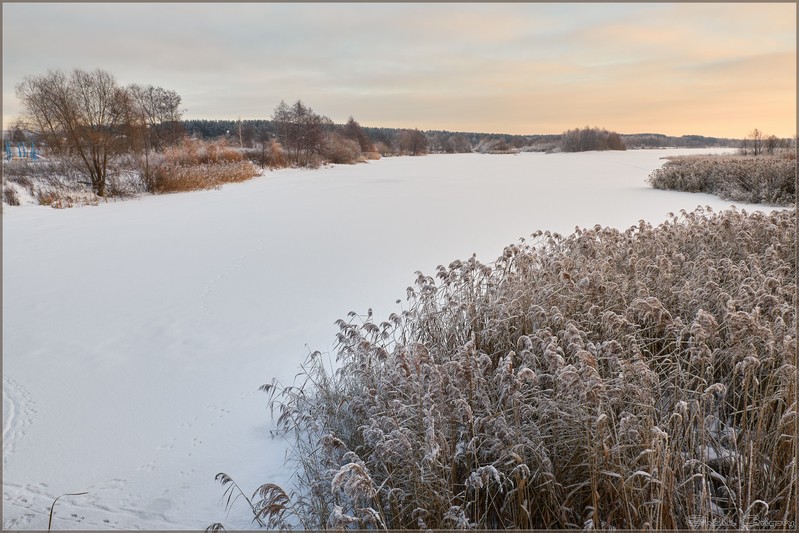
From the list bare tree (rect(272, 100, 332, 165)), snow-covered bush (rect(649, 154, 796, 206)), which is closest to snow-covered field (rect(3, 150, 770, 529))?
snow-covered bush (rect(649, 154, 796, 206))

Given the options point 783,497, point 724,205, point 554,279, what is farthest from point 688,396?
point 724,205

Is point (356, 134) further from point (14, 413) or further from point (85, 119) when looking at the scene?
point (14, 413)

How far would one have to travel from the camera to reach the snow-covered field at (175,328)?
2611 millimetres

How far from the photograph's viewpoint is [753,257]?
3.98m

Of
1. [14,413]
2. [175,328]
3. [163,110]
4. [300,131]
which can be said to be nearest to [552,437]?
[14,413]

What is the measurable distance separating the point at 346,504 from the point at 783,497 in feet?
6.03

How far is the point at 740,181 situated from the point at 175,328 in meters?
14.3

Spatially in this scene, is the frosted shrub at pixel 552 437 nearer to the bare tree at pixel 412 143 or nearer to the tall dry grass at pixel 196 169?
the tall dry grass at pixel 196 169

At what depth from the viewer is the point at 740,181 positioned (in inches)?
521

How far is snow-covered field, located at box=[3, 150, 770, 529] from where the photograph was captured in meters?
2.61

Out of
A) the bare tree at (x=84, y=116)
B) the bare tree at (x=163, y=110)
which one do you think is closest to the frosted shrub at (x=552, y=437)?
the bare tree at (x=84, y=116)

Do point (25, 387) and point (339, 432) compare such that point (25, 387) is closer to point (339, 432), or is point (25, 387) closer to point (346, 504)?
point (339, 432)

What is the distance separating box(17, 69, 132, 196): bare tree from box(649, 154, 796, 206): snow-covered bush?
686 inches

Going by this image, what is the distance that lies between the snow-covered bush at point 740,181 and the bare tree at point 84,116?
17424 millimetres
